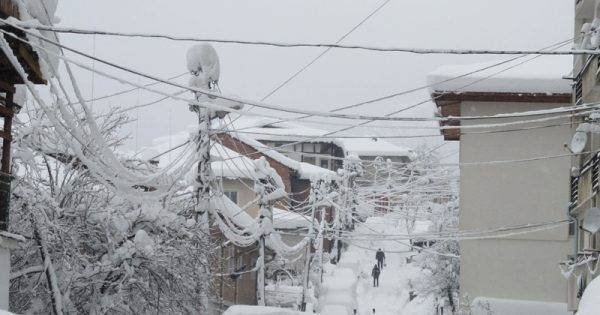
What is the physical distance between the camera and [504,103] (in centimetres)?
2295

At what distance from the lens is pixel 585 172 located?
1677 centimetres

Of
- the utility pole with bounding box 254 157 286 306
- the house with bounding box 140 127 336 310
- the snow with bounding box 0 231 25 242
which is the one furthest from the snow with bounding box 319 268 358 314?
the snow with bounding box 0 231 25 242

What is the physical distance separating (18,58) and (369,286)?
4305cm

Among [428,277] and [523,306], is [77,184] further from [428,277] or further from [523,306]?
[428,277]

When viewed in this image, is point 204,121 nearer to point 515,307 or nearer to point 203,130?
point 203,130

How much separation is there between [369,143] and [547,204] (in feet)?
254

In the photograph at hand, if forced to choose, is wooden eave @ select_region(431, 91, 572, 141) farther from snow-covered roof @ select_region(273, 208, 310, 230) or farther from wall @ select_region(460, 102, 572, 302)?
snow-covered roof @ select_region(273, 208, 310, 230)

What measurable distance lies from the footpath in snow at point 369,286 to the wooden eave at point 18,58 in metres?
23.0

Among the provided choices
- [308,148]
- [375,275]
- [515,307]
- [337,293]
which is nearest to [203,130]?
[515,307]

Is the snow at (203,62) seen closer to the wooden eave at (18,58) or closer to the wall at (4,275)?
the wooden eave at (18,58)

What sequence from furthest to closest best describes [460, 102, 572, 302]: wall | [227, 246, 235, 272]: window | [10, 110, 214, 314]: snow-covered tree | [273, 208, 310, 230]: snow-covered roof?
[273, 208, 310, 230]: snow-covered roof
[227, 246, 235, 272]: window
[460, 102, 572, 302]: wall
[10, 110, 214, 314]: snow-covered tree

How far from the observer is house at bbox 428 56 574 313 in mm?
22375

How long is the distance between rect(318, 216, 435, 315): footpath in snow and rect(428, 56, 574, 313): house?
11.1 m

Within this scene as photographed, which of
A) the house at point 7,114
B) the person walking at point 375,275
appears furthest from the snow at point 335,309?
the house at point 7,114
